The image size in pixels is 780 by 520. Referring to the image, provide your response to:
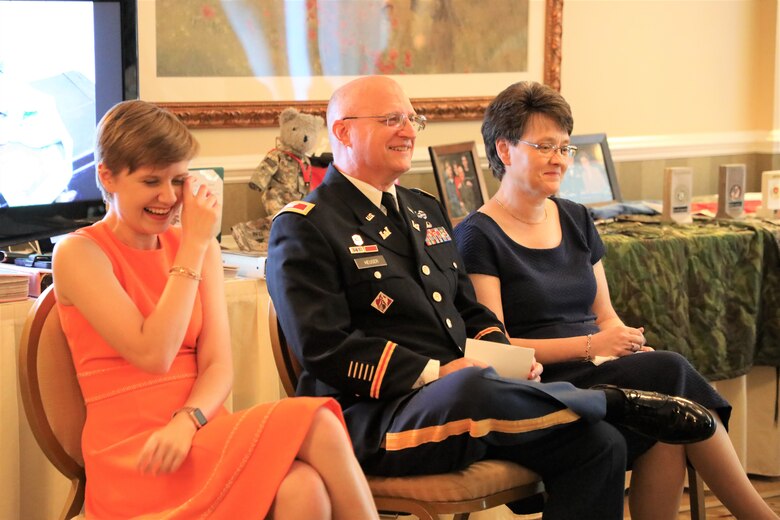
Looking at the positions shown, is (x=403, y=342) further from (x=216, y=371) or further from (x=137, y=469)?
(x=137, y=469)

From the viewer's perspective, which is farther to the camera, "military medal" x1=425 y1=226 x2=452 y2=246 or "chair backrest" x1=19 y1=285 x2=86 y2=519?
"military medal" x1=425 y1=226 x2=452 y2=246

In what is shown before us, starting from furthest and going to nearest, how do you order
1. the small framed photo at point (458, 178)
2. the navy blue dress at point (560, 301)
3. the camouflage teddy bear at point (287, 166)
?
the small framed photo at point (458, 178), the camouflage teddy bear at point (287, 166), the navy blue dress at point (560, 301)

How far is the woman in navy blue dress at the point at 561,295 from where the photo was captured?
2420 millimetres

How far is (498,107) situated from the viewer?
108 inches

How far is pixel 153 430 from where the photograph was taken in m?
1.92

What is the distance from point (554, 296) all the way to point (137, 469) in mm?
1185

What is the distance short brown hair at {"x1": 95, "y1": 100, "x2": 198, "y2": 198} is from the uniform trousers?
679mm

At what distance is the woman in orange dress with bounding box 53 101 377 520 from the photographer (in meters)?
1.81

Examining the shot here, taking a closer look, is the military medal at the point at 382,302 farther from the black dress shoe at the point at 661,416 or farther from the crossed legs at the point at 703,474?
the crossed legs at the point at 703,474

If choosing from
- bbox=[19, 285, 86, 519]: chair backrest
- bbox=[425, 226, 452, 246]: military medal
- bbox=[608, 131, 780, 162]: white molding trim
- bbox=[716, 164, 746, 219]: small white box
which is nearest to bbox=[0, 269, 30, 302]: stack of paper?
bbox=[19, 285, 86, 519]: chair backrest

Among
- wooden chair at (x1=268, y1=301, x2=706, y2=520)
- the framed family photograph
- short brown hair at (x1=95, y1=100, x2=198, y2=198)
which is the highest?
the framed family photograph

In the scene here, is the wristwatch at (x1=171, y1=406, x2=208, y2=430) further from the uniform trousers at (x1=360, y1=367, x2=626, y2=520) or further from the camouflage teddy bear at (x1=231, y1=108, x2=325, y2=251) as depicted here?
the camouflage teddy bear at (x1=231, y1=108, x2=325, y2=251)

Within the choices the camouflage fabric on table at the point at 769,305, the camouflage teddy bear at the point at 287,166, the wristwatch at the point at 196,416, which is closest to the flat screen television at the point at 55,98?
the camouflage teddy bear at the point at 287,166

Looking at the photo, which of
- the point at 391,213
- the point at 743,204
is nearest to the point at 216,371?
the point at 391,213
